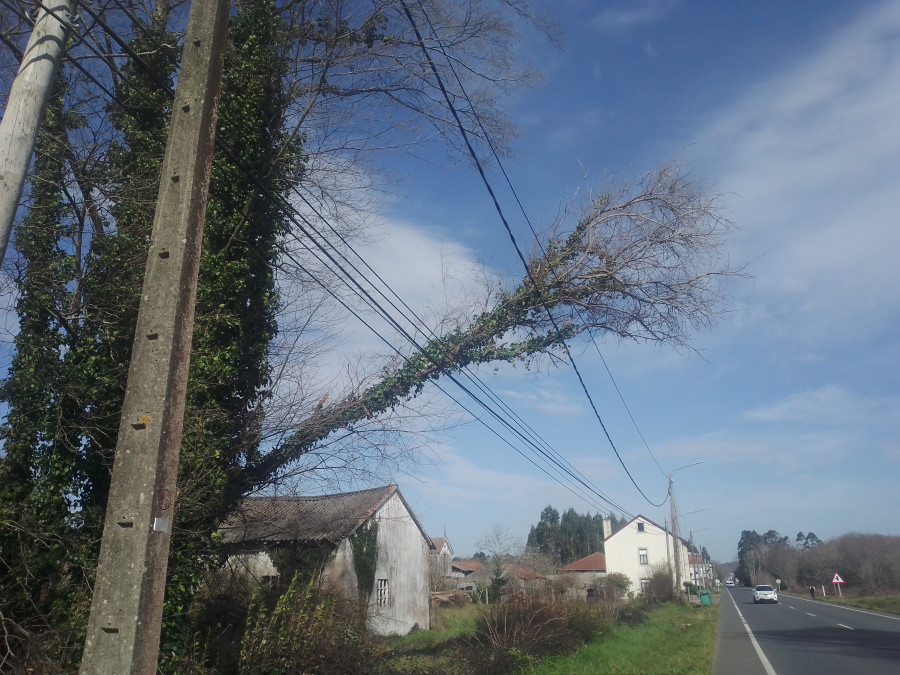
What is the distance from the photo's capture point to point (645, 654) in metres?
17.1

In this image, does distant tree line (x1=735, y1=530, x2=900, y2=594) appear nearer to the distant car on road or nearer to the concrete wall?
the distant car on road

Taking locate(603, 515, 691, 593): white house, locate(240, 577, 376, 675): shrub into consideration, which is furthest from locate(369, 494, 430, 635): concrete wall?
locate(603, 515, 691, 593): white house

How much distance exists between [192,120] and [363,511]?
2212cm

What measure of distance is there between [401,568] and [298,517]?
13798mm

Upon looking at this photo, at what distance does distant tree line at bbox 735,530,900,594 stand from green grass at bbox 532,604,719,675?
5781cm

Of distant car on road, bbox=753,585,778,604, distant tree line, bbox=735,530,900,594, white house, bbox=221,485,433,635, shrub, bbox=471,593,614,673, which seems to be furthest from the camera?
distant tree line, bbox=735,530,900,594

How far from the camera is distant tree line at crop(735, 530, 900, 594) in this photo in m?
71.4

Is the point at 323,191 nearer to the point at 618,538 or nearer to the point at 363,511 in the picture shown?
the point at 363,511

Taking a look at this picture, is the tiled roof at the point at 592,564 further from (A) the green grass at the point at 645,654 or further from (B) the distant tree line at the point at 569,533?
(A) the green grass at the point at 645,654

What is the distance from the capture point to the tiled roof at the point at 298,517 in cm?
1211

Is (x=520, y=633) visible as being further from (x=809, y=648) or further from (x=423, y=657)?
(x=809, y=648)

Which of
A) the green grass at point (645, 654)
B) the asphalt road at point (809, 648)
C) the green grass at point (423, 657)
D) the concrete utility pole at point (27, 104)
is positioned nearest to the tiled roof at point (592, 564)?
the asphalt road at point (809, 648)

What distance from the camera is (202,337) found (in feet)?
28.6

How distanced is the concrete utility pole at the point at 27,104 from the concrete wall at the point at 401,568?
70.6 feet
